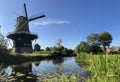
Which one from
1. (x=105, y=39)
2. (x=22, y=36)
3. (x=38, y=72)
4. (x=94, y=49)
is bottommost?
(x=38, y=72)

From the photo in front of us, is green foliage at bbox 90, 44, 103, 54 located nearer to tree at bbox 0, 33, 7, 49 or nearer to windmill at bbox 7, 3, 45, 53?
windmill at bbox 7, 3, 45, 53

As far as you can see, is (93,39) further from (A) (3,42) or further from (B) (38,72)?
(B) (38,72)

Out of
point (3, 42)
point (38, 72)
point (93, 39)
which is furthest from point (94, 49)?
point (38, 72)

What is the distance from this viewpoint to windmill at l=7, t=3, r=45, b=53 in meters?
41.3

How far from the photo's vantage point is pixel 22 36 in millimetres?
41250

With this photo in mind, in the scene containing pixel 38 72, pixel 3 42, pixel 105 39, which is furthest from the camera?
pixel 105 39

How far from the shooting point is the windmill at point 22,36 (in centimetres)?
4128

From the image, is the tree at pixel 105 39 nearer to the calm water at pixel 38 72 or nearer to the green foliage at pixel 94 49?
the green foliage at pixel 94 49

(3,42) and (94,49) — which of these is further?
(94,49)

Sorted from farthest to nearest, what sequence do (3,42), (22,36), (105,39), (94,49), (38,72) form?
1. (105,39)
2. (94,49)
3. (22,36)
4. (3,42)
5. (38,72)

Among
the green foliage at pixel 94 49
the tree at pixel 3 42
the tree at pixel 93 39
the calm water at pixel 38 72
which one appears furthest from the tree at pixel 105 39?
the calm water at pixel 38 72

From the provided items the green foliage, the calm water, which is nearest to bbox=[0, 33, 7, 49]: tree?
the calm water

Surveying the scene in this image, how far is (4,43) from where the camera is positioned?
2809 cm

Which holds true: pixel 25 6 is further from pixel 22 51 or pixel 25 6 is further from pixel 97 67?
pixel 97 67
